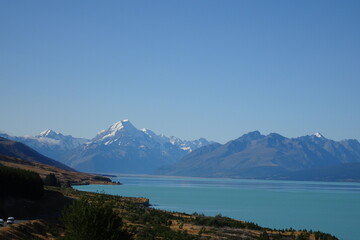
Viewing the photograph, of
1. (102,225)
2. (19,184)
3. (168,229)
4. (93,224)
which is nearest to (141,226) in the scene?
(168,229)

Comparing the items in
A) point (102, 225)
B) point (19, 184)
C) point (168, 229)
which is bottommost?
point (168, 229)

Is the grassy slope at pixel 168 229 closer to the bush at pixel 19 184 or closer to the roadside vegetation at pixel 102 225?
the roadside vegetation at pixel 102 225

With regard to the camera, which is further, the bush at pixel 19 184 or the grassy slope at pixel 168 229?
the bush at pixel 19 184

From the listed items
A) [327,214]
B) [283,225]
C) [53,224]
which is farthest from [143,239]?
[327,214]

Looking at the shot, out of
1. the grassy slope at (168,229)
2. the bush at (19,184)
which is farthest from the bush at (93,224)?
the bush at (19,184)

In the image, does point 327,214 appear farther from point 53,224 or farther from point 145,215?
point 53,224

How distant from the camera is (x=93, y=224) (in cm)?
4075

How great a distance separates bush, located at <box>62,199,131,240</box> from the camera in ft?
133

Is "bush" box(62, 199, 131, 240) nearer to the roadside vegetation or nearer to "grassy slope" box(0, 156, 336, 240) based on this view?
the roadside vegetation

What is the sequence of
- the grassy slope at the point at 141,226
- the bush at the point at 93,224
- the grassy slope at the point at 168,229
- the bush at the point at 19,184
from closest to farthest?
the bush at the point at 93,224
the grassy slope at the point at 168,229
the grassy slope at the point at 141,226
the bush at the point at 19,184

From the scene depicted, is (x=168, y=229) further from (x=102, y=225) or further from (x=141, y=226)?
(x=102, y=225)

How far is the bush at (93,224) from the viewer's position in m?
40.5

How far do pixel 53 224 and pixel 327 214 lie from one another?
82.6 meters

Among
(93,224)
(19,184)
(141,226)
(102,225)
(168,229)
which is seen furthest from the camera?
(19,184)
